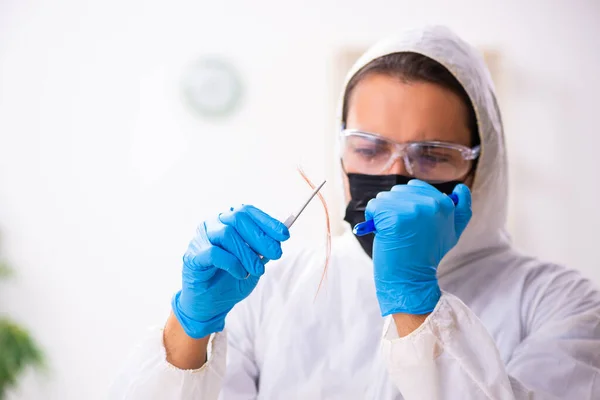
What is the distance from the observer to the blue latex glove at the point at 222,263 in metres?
1.09

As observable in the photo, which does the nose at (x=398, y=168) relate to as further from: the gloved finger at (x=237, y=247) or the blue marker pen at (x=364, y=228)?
the gloved finger at (x=237, y=247)

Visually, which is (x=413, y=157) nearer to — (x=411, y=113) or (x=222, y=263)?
(x=411, y=113)

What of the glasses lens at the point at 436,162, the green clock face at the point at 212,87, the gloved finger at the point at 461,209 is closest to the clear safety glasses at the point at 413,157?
the glasses lens at the point at 436,162

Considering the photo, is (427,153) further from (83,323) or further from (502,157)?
(83,323)

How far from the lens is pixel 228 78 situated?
10.2 ft

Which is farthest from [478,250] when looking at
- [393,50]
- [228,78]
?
[228,78]

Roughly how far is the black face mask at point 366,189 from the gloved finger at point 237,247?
0.33 meters

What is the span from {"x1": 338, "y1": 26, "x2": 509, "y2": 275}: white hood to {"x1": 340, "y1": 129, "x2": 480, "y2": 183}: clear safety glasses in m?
0.06

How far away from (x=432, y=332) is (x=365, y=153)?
1.80 ft

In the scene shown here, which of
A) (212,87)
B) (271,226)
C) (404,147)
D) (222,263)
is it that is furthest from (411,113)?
(212,87)

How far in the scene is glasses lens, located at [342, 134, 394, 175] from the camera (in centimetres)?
138

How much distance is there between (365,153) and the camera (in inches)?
55.7

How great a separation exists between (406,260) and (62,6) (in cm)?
283

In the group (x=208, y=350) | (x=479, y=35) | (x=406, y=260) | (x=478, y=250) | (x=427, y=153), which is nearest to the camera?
(x=406, y=260)
